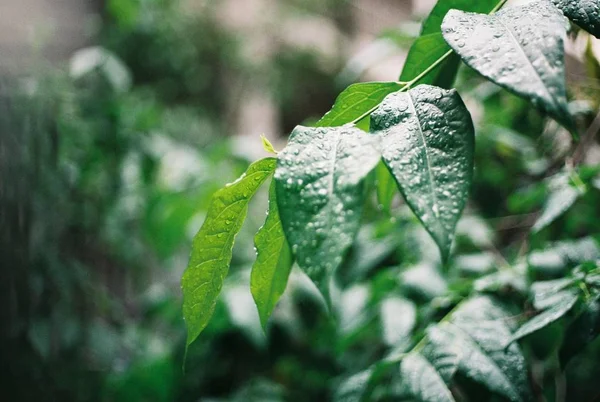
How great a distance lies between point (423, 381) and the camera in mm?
466

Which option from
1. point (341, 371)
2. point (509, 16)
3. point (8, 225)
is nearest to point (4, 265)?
point (8, 225)

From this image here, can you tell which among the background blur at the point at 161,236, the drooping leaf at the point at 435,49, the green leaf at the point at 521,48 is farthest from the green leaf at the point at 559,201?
the green leaf at the point at 521,48

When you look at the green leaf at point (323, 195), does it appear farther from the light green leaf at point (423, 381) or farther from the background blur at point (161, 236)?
the background blur at point (161, 236)

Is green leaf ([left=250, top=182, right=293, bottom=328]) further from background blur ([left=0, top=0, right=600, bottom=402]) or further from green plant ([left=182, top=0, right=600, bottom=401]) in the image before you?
background blur ([left=0, top=0, right=600, bottom=402])

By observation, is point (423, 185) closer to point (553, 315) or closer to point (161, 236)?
point (553, 315)

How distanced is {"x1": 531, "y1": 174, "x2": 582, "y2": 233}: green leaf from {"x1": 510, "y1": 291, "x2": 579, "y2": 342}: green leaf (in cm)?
14

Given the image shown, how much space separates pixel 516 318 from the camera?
0.55m

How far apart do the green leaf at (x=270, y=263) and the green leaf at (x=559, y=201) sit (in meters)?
0.37

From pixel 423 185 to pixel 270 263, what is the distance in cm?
14

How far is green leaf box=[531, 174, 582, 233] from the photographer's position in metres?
0.57

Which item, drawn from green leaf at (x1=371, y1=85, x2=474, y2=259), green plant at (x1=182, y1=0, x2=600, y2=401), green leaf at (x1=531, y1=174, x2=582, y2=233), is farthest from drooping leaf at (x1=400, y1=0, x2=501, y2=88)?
green leaf at (x1=531, y1=174, x2=582, y2=233)

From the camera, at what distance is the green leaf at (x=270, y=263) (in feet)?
1.15

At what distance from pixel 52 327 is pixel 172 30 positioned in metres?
2.01

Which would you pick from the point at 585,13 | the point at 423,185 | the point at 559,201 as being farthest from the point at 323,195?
the point at 559,201
